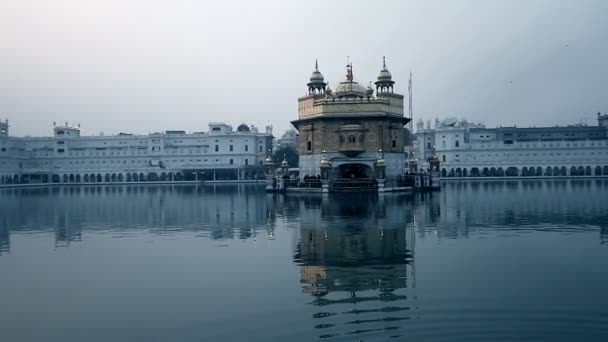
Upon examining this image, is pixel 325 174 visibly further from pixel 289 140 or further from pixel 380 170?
pixel 289 140

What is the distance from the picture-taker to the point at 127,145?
3088 inches

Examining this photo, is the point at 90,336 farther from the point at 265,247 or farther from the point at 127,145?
the point at 127,145

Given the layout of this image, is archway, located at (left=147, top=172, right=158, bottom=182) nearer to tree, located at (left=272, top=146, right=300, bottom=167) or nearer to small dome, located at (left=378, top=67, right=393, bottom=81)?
tree, located at (left=272, top=146, right=300, bottom=167)

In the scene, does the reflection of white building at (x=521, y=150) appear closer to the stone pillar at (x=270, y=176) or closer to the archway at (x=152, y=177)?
the stone pillar at (x=270, y=176)

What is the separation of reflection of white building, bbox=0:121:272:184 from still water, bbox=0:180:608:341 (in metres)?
57.8

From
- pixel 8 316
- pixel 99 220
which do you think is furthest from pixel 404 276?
pixel 99 220

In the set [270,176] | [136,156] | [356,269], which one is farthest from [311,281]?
[136,156]

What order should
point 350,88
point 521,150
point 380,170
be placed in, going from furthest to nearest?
point 521,150, point 350,88, point 380,170

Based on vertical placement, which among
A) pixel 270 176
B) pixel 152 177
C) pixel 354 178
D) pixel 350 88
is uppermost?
pixel 350 88

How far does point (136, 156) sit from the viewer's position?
255 feet

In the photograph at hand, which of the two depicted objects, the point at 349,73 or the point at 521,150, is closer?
the point at 349,73

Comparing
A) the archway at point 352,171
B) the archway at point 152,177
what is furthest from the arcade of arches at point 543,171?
the archway at point 152,177

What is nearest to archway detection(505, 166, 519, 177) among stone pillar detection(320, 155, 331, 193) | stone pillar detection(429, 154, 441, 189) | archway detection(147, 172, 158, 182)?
stone pillar detection(429, 154, 441, 189)

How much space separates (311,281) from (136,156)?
71892mm
